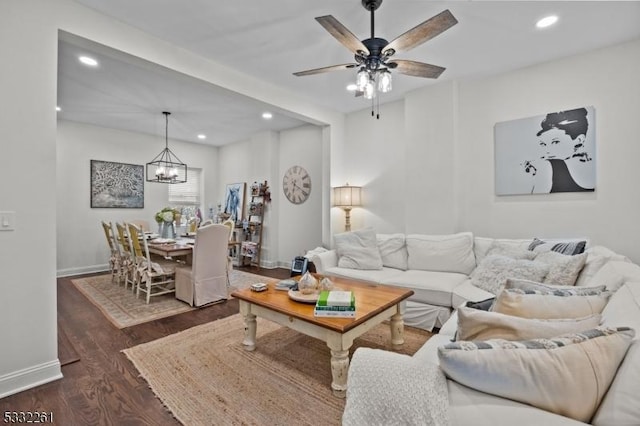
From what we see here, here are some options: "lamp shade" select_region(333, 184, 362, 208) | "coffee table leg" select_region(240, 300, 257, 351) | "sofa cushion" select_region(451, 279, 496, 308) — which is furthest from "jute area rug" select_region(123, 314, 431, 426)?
"lamp shade" select_region(333, 184, 362, 208)

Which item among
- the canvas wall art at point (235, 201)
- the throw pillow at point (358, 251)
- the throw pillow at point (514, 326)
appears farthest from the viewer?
the canvas wall art at point (235, 201)

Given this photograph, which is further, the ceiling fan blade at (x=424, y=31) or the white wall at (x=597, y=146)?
the white wall at (x=597, y=146)

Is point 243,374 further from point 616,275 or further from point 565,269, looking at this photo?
point 565,269

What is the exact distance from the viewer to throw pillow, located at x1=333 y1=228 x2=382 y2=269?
3455mm

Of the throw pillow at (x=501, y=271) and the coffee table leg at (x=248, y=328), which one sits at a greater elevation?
the throw pillow at (x=501, y=271)

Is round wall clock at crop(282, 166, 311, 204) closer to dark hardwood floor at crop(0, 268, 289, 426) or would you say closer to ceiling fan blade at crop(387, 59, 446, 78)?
dark hardwood floor at crop(0, 268, 289, 426)

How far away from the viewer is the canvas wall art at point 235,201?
6.57 m

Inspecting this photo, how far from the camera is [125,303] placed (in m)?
3.67

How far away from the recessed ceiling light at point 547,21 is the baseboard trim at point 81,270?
7181 millimetres

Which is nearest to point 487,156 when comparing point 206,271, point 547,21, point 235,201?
point 547,21

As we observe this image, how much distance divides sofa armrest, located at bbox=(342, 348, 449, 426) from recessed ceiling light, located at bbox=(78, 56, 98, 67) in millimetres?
3890

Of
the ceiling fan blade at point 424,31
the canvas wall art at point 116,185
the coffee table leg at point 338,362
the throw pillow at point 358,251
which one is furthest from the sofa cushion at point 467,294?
the canvas wall art at point 116,185

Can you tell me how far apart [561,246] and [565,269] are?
39 centimetres

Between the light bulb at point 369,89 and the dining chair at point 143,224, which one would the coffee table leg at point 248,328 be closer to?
the light bulb at point 369,89
